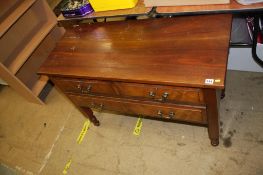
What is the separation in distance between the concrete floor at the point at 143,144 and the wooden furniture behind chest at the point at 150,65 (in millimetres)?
156

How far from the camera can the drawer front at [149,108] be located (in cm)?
114

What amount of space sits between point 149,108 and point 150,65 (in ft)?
0.94

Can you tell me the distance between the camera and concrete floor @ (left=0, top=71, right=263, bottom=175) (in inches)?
54.0

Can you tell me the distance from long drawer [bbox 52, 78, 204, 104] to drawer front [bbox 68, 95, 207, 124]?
4 cm

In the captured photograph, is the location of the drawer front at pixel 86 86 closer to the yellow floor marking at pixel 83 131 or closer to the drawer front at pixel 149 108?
the drawer front at pixel 149 108

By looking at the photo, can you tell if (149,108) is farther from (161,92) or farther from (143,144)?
(143,144)

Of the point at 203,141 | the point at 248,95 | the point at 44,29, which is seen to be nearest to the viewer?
the point at 203,141

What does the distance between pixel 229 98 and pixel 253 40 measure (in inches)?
19.3

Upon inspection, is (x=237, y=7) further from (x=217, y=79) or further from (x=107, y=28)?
(x=107, y=28)

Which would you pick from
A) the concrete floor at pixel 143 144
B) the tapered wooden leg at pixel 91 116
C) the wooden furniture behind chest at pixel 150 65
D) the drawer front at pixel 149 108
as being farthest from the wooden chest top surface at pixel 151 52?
the concrete floor at pixel 143 144

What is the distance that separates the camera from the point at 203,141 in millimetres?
1469

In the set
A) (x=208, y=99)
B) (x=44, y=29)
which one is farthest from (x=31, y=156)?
(x=208, y=99)

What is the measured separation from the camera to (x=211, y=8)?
1.10 metres

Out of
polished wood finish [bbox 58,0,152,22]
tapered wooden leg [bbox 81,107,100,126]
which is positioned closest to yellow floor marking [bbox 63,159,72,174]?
tapered wooden leg [bbox 81,107,100,126]
